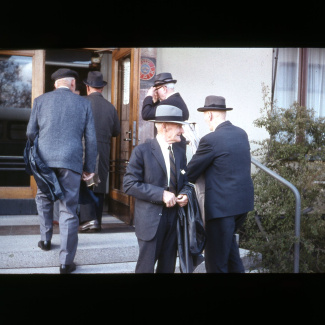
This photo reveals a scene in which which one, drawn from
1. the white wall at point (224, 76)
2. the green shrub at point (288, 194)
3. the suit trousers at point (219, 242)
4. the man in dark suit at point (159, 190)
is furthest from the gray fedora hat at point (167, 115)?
the white wall at point (224, 76)

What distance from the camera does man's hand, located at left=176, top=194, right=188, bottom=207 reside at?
11.7 ft

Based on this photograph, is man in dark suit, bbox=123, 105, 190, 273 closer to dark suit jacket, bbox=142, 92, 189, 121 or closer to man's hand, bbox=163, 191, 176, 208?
man's hand, bbox=163, 191, 176, 208

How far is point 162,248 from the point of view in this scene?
3.62 meters

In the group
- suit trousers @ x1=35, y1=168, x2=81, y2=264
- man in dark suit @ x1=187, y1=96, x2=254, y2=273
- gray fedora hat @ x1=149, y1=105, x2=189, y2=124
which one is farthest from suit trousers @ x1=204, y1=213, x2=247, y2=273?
suit trousers @ x1=35, y1=168, x2=81, y2=264

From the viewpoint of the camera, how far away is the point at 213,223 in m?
4.10

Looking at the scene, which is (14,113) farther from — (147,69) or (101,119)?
(147,69)

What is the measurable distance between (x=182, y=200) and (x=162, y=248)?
0.36 metres

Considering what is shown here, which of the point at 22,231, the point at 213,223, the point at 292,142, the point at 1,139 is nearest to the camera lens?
the point at 213,223

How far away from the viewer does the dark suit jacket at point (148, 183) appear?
3.53 m

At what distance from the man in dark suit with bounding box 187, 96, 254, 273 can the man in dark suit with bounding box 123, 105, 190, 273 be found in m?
0.35

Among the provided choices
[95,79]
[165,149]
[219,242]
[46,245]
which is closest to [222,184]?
[219,242]
